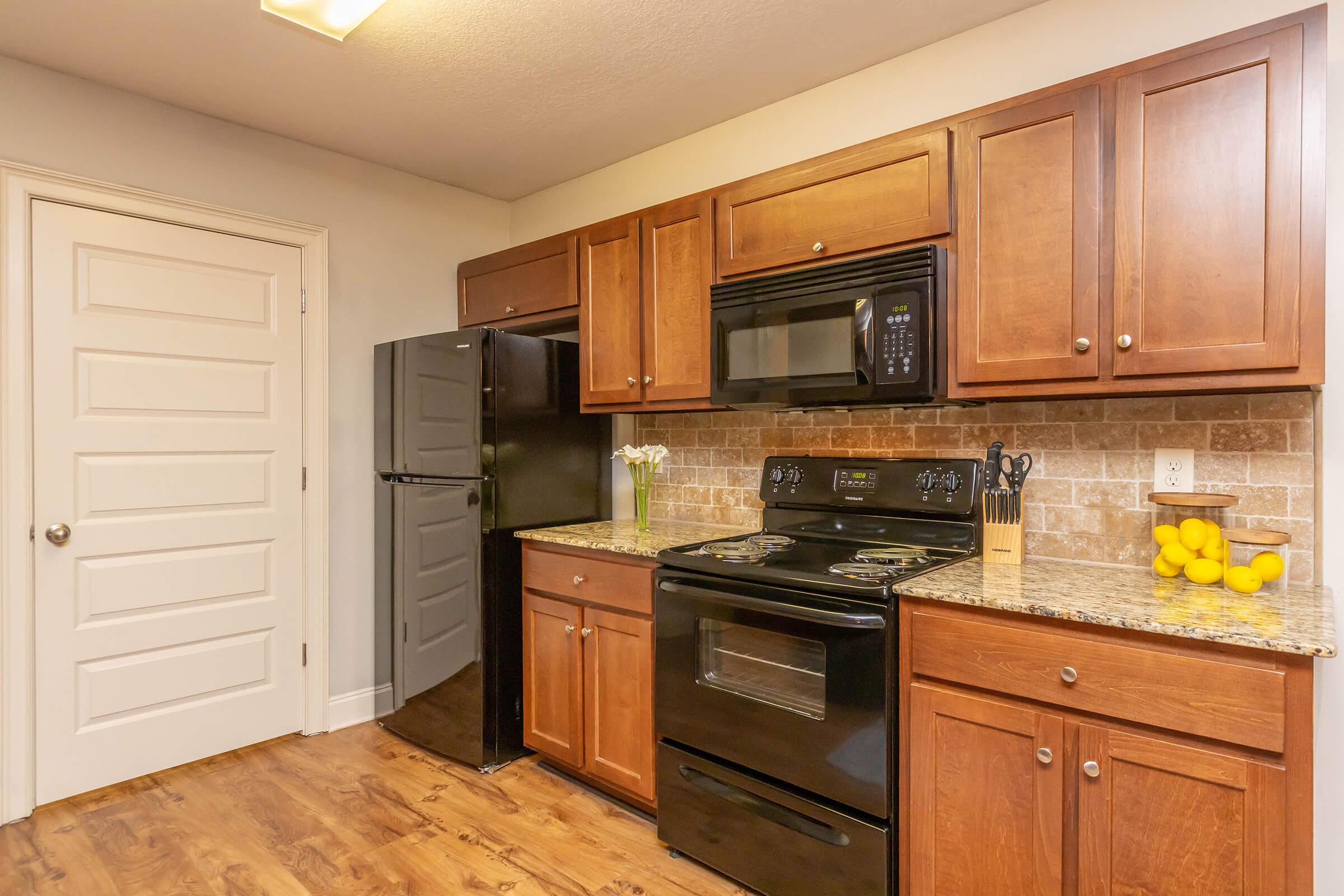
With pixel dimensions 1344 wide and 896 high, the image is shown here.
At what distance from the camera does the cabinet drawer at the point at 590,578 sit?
237 centimetres

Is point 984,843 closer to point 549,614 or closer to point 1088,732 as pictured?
point 1088,732

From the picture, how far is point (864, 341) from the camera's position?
80.1 inches

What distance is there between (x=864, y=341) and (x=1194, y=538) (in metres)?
0.95

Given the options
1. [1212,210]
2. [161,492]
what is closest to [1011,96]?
[1212,210]

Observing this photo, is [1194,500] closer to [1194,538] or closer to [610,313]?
[1194,538]

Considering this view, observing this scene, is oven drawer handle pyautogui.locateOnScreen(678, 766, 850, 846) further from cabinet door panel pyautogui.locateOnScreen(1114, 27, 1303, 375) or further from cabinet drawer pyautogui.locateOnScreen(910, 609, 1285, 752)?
cabinet door panel pyautogui.locateOnScreen(1114, 27, 1303, 375)

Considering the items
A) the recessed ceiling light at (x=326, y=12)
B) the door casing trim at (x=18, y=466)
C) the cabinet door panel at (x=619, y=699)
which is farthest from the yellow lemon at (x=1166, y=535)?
the door casing trim at (x=18, y=466)

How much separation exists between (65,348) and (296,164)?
119 centimetres

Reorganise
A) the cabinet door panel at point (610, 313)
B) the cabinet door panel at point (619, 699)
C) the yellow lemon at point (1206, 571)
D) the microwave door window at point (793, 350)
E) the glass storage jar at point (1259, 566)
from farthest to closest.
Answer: the cabinet door panel at point (610, 313)
the cabinet door panel at point (619, 699)
the microwave door window at point (793, 350)
the yellow lemon at point (1206, 571)
the glass storage jar at point (1259, 566)

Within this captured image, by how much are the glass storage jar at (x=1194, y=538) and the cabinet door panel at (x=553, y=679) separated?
1.81 m

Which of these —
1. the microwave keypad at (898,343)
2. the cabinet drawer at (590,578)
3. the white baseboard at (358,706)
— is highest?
the microwave keypad at (898,343)

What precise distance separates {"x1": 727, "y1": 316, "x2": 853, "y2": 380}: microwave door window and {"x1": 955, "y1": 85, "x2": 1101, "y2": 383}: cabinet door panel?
0.33 m

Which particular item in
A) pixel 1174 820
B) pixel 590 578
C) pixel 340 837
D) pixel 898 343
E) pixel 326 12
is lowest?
pixel 340 837

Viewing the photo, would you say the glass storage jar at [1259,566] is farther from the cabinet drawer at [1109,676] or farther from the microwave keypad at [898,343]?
the microwave keypad at [898,343]
